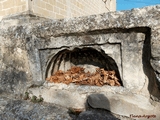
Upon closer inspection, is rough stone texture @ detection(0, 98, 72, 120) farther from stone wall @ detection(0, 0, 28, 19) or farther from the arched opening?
stone wall @ detection(0, 0, 28, 19)

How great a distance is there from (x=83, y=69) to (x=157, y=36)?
936 mm

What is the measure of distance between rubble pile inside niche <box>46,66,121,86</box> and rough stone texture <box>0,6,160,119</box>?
83mm

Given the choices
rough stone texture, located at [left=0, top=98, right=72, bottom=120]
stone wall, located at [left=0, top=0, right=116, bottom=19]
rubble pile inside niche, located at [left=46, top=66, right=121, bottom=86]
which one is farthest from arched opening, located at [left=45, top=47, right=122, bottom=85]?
stone wall, located at [left=0, top=0, right=116, bottom=19]

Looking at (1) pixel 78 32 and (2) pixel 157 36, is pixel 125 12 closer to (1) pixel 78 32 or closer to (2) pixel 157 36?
(2) pixel 157 36

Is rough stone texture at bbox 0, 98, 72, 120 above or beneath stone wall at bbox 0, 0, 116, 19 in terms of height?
beneath

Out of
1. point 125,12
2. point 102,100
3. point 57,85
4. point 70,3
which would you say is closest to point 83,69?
point 57,85

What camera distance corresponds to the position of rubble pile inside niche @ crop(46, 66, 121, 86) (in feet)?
5.00

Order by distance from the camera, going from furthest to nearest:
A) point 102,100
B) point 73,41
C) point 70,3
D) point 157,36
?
point 70,3 → point 73,41 → point 102,100 → point 157,36

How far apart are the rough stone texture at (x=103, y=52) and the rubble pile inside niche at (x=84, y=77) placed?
83 millimetres

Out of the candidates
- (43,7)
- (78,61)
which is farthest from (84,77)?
(43,7)

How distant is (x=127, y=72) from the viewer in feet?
4.40

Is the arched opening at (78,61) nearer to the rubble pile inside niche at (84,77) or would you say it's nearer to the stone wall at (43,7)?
the rubble pile inside niche at (84,77)

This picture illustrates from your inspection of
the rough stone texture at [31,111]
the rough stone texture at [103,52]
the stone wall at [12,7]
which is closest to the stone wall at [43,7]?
the stone wall at [12,7]

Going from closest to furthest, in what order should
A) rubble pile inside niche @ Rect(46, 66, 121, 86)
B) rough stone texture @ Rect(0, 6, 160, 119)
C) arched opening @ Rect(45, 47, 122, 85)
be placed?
rough stone texture @ Rect(0, 6, 160, 119), rubble pile inside niche @ Rect(46, 66, 121, 86), arched opening @ Rect(45, 47, 122, 85)
